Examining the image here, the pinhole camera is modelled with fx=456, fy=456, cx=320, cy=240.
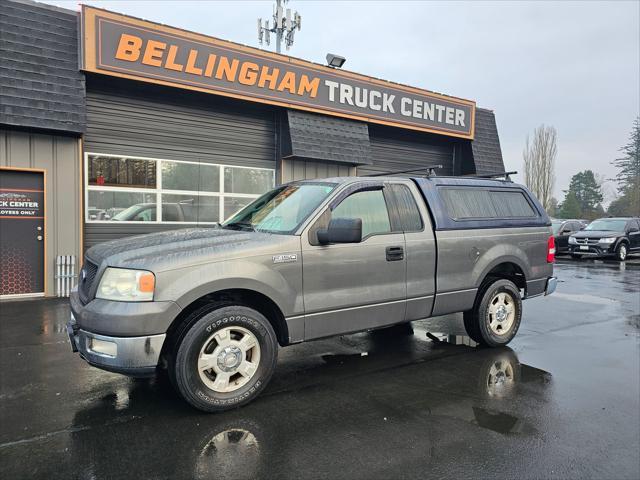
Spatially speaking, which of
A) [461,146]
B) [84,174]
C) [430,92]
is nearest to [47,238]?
[84,174]

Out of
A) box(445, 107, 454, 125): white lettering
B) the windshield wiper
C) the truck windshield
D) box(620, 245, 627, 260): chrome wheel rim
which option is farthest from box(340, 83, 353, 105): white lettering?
box(620, 245, 627, 260): chrome wheel rim

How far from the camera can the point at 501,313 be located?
A: 18.6 ft

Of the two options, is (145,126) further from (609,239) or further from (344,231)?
(609,239)

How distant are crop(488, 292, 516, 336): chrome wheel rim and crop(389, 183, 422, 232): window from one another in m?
1.49

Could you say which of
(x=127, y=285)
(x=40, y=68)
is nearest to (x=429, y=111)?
(x=40, y=68)

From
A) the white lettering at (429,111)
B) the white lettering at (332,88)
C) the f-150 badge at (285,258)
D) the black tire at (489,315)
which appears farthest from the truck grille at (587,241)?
the f-150 badge at (285,258)

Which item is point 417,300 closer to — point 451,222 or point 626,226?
point 451,222

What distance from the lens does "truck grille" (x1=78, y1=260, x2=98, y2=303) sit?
151 inches

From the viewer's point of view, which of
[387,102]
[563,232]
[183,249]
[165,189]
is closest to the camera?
[183,249]

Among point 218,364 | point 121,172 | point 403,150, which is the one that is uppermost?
point 403,150

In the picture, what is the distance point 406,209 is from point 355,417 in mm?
2296

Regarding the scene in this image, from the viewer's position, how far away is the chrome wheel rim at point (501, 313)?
220 inches

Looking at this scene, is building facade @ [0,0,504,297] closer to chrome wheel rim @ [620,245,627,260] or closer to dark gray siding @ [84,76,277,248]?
dark gray siding @ [84,76,277,248]

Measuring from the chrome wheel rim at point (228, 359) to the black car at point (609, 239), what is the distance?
671 inches
